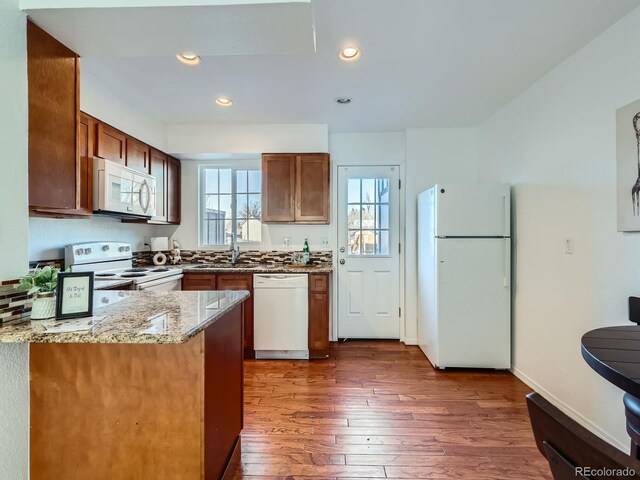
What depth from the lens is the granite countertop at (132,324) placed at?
99 cm

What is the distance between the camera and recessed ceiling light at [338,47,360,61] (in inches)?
78.8

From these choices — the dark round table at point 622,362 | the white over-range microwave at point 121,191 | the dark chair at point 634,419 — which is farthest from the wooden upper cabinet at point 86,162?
the dark chair at point 634,419

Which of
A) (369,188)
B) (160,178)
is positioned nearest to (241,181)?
(160,178)

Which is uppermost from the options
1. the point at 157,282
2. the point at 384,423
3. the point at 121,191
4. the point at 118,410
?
the point at 121,191

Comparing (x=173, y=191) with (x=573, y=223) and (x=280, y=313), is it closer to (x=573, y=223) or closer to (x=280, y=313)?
(x=280, y=313)

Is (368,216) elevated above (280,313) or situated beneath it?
elevated above

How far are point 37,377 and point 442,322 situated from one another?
278 cm

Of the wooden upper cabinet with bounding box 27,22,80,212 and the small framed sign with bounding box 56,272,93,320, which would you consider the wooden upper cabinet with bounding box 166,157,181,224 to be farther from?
the small framed sign with bounding box 56,272,93,320

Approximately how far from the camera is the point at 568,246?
2117 mm

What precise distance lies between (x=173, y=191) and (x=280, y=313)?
192 cm

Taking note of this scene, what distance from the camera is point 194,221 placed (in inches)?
149

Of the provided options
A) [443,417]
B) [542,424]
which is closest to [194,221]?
[443,417]

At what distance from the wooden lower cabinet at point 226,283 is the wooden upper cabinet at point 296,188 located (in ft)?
2.38

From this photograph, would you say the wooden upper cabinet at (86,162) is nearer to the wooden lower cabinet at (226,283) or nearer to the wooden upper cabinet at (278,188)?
the wooden lower cabinet at (226,283)
